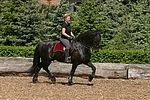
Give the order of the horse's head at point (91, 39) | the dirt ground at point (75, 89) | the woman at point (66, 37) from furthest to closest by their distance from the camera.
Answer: the woman at point (66, 37) → the horse's head at point (91, 39) → the dirt ground at point (75, 89)

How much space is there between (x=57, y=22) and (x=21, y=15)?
1.85 metres

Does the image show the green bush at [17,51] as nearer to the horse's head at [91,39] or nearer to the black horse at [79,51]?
the black horse at [79,51]

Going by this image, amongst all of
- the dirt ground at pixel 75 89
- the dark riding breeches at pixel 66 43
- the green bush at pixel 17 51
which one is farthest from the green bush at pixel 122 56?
the dark riding breeches at pixel 66 43

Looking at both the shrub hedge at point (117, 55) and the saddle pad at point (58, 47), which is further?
the shrub hedge at point (117, 55)

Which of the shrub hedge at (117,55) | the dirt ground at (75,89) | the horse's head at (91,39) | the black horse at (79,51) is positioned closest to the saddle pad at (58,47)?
the black horse at (79,51)

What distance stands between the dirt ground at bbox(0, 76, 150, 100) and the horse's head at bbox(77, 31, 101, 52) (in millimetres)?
1329

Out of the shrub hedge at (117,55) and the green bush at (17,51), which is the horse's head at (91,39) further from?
the green bush at (17,51)

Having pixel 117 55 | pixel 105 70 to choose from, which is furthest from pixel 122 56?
pixel 105 70

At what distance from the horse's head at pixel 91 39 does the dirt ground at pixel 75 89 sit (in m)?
1.33

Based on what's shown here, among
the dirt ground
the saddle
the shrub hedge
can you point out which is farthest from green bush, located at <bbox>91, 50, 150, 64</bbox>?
the saddle

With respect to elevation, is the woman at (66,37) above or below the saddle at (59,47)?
above

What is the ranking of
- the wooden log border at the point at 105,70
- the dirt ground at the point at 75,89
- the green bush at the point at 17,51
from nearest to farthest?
1. the dirt ground at the point at 75,89
2. the wooden log border at the point at 105,70
3. the green bush at the point at 17,51

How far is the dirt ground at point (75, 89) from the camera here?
35.8 feet

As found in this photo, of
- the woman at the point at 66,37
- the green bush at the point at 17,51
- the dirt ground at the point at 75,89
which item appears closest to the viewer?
the dirt ground at the point at 75,89
